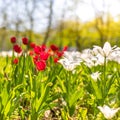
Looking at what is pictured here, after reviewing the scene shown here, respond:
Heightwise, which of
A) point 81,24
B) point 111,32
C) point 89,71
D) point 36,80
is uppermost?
point 81,24

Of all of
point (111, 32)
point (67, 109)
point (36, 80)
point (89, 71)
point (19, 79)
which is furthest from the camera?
point (111, 32)

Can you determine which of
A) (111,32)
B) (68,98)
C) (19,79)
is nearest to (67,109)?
(68,98)

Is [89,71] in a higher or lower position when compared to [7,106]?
higher

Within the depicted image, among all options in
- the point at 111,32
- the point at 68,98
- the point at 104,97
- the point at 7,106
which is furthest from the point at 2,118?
the point at 111,32

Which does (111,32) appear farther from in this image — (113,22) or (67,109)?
(67,109)

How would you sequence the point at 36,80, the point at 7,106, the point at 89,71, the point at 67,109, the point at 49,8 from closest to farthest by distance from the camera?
the point at 7,106
the point at 36,80
the point at 67,109
the point at 89,71
the point at 49,8

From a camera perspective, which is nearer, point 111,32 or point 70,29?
point 111,32

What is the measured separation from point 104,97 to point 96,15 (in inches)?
1080

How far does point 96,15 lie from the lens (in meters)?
29.3

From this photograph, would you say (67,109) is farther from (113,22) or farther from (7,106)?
(113,22)

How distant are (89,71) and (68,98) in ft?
2.53

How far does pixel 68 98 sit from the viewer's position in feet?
7.93

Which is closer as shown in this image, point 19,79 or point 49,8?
point 19,79

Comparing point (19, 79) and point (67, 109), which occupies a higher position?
point (19, 79)
